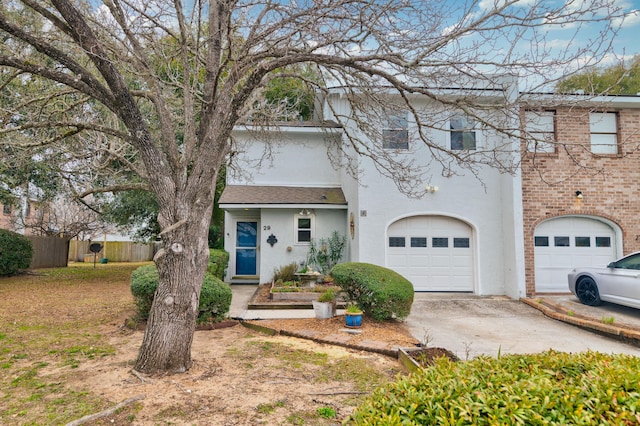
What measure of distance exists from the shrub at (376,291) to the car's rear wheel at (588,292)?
4.95 m

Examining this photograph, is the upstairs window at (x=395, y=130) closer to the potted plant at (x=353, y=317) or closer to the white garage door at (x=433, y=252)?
the white garage door at (x=433, y=252)

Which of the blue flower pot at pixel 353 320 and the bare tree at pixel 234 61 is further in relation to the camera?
the blue flower pot at pixel 353 320

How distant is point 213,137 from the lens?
5.01 meters

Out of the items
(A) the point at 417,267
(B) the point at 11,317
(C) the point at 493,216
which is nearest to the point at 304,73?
(A) the point at 417,267

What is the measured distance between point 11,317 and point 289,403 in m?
7.67

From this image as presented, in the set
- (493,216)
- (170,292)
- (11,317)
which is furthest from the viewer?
(493,216)

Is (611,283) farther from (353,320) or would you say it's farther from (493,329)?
(353,320)

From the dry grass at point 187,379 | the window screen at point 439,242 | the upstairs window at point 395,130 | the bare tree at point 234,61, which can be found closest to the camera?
the dry grass at point 187,379

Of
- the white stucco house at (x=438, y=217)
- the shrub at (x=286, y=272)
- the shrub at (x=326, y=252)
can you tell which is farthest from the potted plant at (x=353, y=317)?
the shrub at (x=326, y=252)

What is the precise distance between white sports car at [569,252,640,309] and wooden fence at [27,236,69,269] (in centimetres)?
2231

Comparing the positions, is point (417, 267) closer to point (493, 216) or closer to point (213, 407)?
point (493, 216)

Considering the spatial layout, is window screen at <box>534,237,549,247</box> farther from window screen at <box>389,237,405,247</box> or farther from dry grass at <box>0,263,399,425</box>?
dry grass at <box>0,263,399,425</box>

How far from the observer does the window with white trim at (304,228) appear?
1288cm

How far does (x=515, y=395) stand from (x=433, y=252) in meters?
9.78
